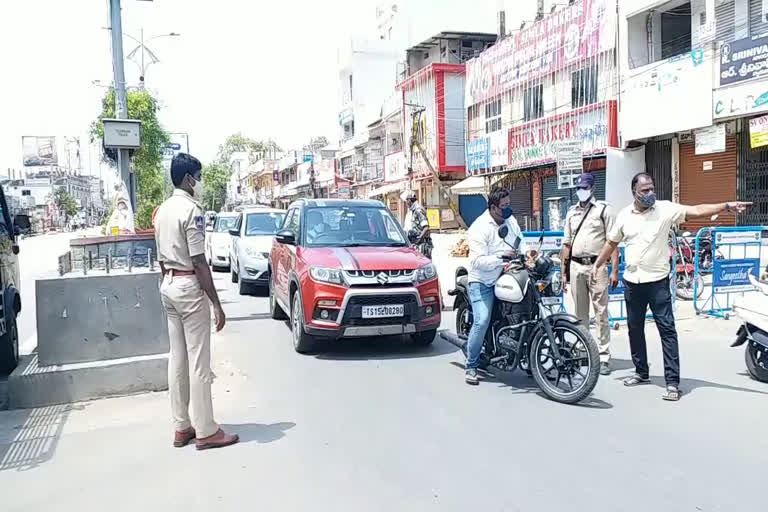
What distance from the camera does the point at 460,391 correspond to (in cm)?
575

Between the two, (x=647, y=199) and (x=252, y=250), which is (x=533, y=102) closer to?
(x=252, y=250)

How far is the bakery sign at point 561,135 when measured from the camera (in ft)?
61.6

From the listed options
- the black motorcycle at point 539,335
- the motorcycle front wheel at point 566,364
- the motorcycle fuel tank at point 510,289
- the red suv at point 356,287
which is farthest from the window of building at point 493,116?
the motorcycle front wheel at point 566,364

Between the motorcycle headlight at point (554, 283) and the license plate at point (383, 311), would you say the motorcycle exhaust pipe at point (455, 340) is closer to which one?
the license plate at point (383, 311)

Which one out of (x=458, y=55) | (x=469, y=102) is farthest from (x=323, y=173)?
(x=469, y=102)

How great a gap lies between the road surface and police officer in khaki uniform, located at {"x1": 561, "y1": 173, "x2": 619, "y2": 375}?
20.0 inches

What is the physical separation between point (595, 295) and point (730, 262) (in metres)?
4.22

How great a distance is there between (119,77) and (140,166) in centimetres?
1186

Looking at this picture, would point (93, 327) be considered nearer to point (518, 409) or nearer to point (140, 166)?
point (518, 409)

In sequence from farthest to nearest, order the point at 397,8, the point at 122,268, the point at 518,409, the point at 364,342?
the point at 397,8 < the point at 364,342 < the point at 122,268 < the point at 518,409

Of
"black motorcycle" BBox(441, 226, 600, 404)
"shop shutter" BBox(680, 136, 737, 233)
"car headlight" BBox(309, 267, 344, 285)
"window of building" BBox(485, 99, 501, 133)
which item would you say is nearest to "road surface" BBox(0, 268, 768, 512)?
"black motorcycle" BBox(441, 226, 600, 404)

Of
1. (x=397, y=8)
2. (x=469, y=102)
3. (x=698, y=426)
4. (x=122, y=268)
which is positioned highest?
(x=397, y=8)

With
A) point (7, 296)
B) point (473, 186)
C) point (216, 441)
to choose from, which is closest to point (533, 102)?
point (473, 186)

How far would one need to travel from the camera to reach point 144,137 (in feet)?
74.9
